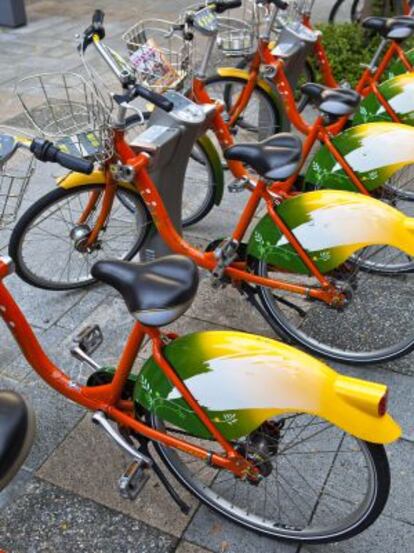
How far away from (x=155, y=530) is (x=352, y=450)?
948 mm

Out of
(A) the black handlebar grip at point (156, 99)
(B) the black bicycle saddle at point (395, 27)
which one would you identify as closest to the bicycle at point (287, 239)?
(A) the black handlebar grip at point (156, 99)

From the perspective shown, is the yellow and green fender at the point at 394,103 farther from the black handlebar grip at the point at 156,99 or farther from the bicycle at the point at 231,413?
the bicycle at the point at 231,413

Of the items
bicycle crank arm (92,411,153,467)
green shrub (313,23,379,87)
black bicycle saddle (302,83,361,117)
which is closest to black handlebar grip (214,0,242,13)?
black bicycle saddle (302,83,361,117)

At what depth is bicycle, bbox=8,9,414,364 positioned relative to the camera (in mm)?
2963

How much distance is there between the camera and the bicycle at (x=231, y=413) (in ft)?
6.77

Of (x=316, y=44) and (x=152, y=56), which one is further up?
(x=152, y=56)

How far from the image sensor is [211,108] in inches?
140

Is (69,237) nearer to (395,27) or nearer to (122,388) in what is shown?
(122,388)

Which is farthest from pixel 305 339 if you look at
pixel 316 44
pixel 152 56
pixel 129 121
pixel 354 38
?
pixel 354 38

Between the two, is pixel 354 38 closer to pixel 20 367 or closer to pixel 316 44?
pixel 316 44

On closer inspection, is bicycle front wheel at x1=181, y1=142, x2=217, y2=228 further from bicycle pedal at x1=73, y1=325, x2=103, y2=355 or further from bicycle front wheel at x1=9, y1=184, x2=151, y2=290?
bicycle pedal at x1=73, y1=325, x2=103, y2=355

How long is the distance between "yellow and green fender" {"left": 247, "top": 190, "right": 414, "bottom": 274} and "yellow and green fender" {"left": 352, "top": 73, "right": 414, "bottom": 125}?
1710 mm

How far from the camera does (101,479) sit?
8.95 ft

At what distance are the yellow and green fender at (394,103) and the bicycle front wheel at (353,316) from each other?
1256 millimetres
